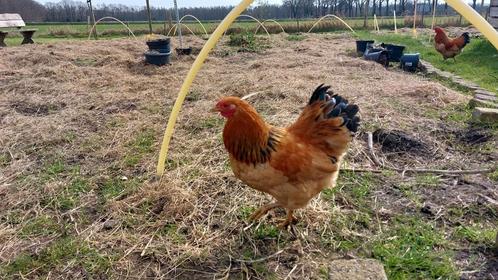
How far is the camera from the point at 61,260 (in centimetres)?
237

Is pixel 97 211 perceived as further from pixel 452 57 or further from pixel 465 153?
pixel 452 57

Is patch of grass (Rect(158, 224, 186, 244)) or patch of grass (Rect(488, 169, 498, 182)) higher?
Answer: patch of grass (Rect(488, 169, 498, 182))

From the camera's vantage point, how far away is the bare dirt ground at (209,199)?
2.36 metres

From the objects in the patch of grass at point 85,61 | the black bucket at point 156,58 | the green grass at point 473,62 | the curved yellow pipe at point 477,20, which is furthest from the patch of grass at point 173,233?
the patch of grass at point 85,61

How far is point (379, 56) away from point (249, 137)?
23.8 feet

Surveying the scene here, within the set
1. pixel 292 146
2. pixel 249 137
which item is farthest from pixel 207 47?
pixel 292 146

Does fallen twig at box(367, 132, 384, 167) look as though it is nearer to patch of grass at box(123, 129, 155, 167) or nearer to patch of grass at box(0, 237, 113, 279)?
patch of grass at box(123, 129, 155, 167)

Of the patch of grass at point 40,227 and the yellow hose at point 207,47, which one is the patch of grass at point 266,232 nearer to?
the yellow hose at point 207,47

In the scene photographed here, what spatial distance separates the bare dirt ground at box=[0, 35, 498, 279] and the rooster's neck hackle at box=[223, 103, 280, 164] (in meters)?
0.67

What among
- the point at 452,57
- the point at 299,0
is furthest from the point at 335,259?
the point at 299,0

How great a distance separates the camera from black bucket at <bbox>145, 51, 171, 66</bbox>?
8.23 meters

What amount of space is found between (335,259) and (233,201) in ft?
3.20

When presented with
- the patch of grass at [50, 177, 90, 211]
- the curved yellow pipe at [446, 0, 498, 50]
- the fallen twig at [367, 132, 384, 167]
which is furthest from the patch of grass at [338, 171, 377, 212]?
the patch of grass at [50, 177, 90, 211]

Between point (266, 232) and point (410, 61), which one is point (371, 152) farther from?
point (410, 61)
